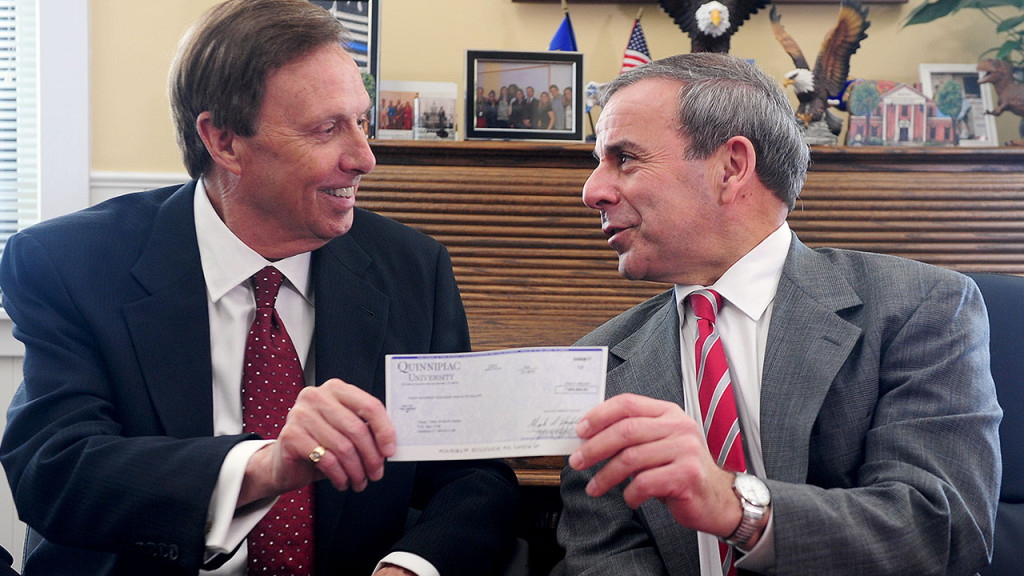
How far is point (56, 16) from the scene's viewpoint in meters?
3.08

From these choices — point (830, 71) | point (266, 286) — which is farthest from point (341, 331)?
point (830, 71)

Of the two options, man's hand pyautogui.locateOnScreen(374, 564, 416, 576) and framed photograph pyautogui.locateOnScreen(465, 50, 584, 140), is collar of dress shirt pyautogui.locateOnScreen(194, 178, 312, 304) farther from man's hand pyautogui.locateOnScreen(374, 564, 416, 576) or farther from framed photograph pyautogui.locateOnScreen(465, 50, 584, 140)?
framed photograph pyautogui.locateOnScreen(465, 50, 584, 140)

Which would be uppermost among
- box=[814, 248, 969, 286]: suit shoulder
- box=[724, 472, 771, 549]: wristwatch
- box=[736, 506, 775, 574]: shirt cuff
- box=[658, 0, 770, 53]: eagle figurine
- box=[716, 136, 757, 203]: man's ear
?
box=[658, 0, 770, 53]: eagle figurine

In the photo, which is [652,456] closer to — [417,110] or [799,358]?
[799,358]

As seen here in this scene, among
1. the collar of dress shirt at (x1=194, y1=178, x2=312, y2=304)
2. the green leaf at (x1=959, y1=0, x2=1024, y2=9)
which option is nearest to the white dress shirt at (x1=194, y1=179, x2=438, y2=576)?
the collar of dress shirt at (x1=194, y1=178, x2=312, y2=304)

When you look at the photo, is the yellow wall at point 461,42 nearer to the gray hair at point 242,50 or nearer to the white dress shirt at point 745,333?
the gray hair at point 242,50

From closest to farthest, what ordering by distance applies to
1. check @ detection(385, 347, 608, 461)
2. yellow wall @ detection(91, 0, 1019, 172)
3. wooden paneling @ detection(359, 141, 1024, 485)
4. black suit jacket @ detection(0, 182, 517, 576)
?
check @ detection(385, 347, 608, 461) < black suit jacket @ detection(0, 182, 517, 576) < wooden paneling @ detection(359, 141, 1024, 485) < yellow wall @ detection(91, 0, 1019, 172)

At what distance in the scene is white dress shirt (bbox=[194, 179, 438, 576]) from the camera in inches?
65.9

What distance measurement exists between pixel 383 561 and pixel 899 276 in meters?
1.05

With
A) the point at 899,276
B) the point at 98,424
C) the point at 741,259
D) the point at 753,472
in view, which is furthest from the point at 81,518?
the point at 899,276

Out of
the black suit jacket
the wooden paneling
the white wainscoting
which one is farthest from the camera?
the white wainscoting

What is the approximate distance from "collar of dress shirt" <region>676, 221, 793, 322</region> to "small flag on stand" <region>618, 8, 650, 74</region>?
3.94ft

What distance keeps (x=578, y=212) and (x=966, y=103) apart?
1.29 meters

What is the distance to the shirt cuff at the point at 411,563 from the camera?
5.03ft
